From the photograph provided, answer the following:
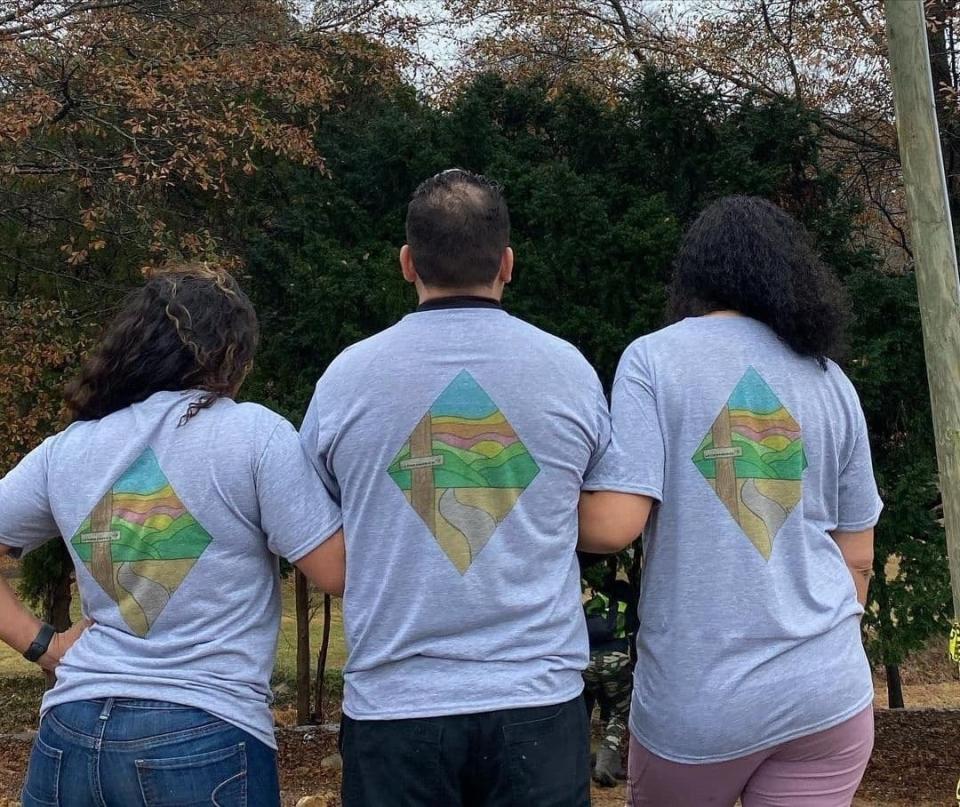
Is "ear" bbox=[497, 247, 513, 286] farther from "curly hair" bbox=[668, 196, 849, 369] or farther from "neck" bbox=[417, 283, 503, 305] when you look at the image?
"curly hair" bbox=[668, 196, 849, 369]

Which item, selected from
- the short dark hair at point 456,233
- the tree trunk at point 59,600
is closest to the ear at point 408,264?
the short dark hair at point 456,233

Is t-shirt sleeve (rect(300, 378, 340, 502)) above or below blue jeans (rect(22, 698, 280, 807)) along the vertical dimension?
above

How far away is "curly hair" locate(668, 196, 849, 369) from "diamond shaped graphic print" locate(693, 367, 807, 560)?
0.16 m

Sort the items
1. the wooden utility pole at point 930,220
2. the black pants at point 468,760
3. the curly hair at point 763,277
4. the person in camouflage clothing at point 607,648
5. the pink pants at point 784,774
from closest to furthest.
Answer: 1. the black pants at point 468,760
2. the pink pants at point 784,774
3. the curly hair at point 763,277
4. the wooden utility pole at point 930,220
5. the person in camouflage clothing at point 607,648

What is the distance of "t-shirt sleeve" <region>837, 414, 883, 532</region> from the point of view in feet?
7.46

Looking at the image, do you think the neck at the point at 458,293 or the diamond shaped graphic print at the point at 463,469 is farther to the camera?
the neck at the point at 458,293

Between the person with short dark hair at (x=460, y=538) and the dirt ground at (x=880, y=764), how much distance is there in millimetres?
3166

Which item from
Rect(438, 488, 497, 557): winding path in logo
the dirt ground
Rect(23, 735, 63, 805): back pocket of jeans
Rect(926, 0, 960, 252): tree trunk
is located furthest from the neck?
Rect(926, 0, 960, 252): tree trunk

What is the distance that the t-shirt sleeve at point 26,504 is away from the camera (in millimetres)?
2125

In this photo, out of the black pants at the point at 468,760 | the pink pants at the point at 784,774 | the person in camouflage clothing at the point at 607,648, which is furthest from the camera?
the person in camouflage clothing at the point at 607,648

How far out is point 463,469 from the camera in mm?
1961

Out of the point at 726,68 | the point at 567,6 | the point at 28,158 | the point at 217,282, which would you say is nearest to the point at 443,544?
the point at 217,282

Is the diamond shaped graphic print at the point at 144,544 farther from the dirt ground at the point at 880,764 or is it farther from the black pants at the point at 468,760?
the dirt ground at the point at 880,764

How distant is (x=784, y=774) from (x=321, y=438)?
3.72 ft
